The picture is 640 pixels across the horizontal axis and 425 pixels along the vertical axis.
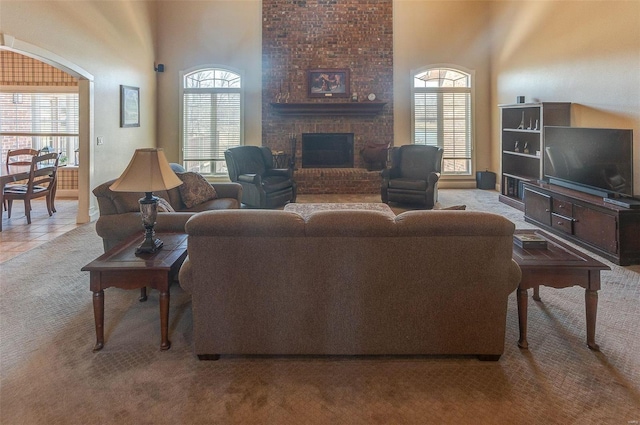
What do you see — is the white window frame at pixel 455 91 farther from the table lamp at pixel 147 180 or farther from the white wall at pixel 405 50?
the table lamp at pixel 147 180

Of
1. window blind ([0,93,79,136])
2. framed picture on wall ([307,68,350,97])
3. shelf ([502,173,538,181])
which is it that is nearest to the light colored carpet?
shelf ([502,173,538,181])

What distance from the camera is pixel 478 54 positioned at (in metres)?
8.98

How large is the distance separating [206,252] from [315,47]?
25.0 ft

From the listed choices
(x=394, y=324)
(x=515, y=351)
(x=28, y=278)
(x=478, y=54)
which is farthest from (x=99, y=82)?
(x=478, y=54)

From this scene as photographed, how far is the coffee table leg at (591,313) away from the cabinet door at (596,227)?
2.03 m

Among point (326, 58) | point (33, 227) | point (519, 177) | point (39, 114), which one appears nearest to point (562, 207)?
point (519, 177)

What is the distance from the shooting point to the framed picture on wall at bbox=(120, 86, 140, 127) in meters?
7.16

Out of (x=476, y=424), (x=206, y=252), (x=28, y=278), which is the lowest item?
(x=476, y=424)

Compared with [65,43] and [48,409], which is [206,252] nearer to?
[48,409]

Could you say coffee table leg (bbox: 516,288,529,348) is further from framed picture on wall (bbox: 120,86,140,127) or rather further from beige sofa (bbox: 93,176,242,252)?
framed picture on wall (bbox: 120,86,140,127)

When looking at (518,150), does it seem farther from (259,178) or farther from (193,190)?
(193,190)

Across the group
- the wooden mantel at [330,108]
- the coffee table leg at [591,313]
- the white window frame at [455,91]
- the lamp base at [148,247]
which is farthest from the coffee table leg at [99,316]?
the white window frame at [455,91]

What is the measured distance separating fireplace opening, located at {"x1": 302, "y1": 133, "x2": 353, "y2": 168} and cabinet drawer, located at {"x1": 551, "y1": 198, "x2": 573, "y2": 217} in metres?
4.61

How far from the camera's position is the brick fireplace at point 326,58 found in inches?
344
